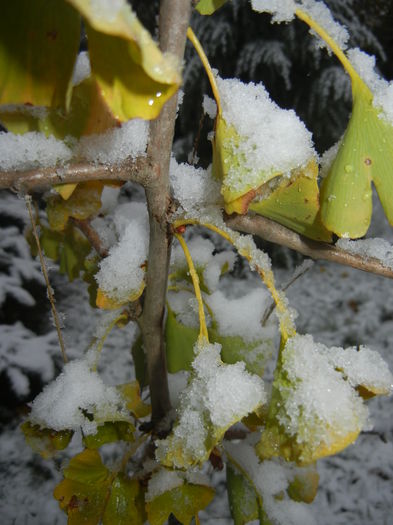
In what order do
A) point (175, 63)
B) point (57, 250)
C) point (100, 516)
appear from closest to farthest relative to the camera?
point (175, 63), point (100, 516), point (57, 250)

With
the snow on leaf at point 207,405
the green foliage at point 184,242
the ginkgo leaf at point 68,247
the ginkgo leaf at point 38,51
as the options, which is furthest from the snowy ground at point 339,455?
the ginkgo leaf at point 38,51

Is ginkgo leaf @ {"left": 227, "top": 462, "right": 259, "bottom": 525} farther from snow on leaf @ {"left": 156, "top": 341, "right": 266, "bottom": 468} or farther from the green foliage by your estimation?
snow on leaf @ {"left": 156, "top": 341, "right": 266, "bottom": 468}

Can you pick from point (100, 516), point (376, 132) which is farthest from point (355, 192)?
point (100, 516)

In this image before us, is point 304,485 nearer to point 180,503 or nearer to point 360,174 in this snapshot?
point 180,503

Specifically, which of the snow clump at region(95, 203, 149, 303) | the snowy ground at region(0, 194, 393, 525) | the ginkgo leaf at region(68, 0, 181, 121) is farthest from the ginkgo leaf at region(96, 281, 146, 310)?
the snowy ground at region(0, 194, 393, 525)

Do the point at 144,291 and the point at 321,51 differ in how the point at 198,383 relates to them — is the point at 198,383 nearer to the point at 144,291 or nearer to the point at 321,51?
the point at 144,291

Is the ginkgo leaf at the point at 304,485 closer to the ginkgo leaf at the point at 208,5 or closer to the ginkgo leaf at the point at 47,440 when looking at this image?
the ginkgo leaf at the point at 47,440
